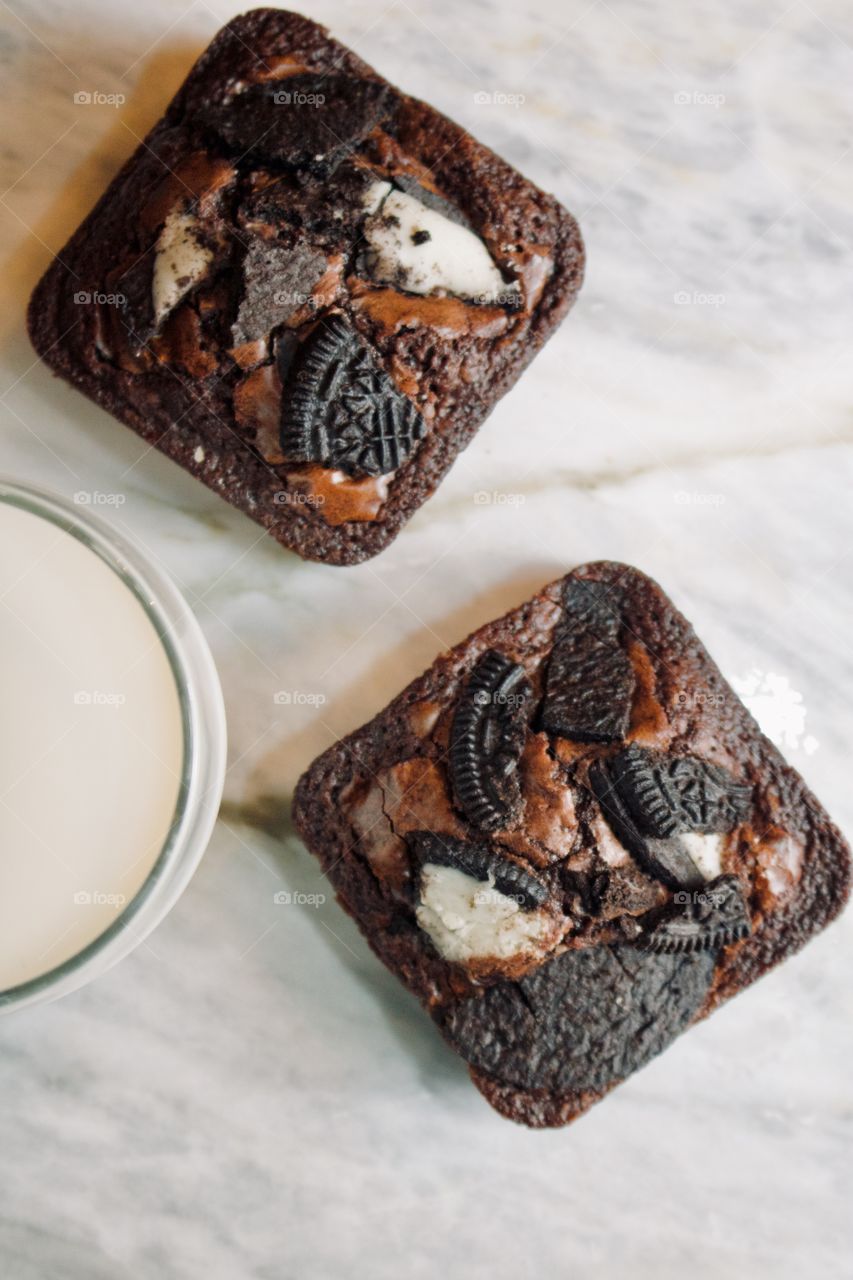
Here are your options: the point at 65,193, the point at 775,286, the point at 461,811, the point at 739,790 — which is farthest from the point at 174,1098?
the point at 775,286
